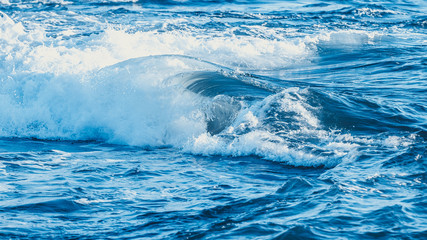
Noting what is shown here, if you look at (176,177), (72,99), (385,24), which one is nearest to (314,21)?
(385,24)

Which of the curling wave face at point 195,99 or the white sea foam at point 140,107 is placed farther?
the curling wave face at point 195,99

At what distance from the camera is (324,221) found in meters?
4.89

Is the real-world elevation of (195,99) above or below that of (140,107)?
above

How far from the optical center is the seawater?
519 cm

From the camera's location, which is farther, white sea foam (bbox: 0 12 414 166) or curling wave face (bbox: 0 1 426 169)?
curling wave face (bbox: 0 1 426 169)

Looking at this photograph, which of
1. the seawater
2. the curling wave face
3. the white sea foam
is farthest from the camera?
the curling wave face

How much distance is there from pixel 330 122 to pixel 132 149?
2.96m

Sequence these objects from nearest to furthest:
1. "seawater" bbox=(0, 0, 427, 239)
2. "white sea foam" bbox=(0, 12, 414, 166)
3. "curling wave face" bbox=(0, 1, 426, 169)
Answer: "seawater" bbox=(0, 0, 427, 239) < "white sea foam" bbox=(0, 12, 414, 166) < "curling wave face" bbox=(0, 1, 426, 169)

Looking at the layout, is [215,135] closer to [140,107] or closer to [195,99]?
[195,99]

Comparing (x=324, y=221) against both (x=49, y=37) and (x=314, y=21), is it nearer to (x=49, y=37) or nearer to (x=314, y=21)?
(x=49, y=37)

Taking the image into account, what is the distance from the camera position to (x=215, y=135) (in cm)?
836

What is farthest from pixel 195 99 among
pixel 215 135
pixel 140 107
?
pixel 215 135

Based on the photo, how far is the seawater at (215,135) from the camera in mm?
5188

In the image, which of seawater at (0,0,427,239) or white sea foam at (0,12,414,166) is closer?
seawater at (0,0,427,239)
